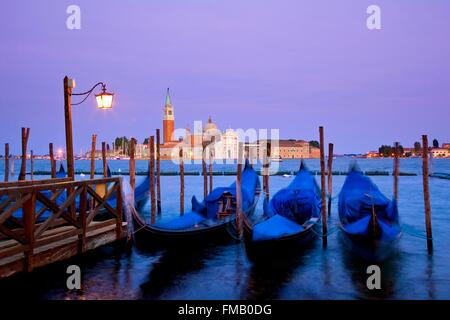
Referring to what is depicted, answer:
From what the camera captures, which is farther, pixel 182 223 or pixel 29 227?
pixel 182 223

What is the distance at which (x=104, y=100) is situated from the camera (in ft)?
20.9

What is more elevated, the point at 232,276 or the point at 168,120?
the point at 168,120

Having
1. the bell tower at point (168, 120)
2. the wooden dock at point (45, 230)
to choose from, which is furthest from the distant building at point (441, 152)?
the wooden dock at point (45, 230)

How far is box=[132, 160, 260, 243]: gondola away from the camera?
274 inches

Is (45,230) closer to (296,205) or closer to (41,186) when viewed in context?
(41,186)

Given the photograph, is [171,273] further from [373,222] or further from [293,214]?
[293,214]

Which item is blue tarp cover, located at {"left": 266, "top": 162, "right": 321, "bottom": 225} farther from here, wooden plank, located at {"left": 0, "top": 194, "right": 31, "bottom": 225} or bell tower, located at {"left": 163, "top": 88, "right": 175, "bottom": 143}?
bell tower, located at {"left": 163, "top": 88, "right": 175, "bottom": 143}

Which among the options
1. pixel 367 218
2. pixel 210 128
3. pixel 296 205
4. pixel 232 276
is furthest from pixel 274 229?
pixel 210 128

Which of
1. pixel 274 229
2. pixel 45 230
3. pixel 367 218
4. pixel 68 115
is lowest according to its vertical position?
pixel 274 229

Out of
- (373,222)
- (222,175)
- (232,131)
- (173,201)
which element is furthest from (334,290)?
(232,131)

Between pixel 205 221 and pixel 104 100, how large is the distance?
116 inches

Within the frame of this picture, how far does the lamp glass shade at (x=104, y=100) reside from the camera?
20.8 feet

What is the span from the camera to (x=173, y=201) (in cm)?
1997

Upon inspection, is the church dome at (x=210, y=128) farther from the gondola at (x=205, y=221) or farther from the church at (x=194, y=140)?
the gondola at (x=205, y=221)
